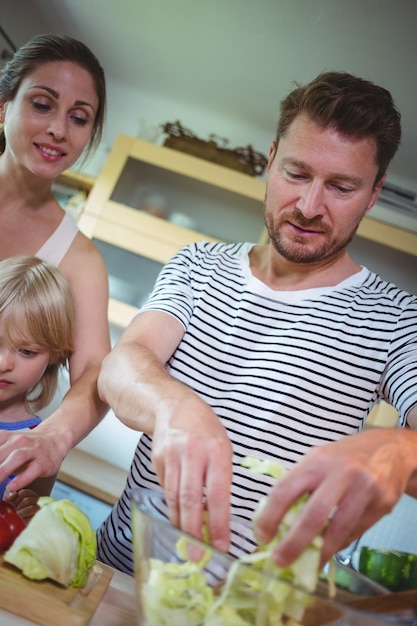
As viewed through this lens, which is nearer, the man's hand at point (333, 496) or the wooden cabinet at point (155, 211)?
the man's hand at point (333, 496)

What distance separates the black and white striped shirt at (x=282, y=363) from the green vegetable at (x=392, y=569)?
0.20 m

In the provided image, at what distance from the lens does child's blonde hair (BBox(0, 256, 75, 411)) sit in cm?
120

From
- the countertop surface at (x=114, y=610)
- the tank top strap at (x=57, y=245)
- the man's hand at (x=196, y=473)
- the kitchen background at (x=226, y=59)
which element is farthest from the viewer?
the kitchen background at (x=226, y=59)

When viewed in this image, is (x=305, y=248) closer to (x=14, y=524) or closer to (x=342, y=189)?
(x=342, y=189)

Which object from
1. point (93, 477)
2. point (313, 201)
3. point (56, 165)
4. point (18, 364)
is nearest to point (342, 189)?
point (313, 201)

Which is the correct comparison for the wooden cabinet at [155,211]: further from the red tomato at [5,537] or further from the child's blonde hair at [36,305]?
the red tomato at [5,537]

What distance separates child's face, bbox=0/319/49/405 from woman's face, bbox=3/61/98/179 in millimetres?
348

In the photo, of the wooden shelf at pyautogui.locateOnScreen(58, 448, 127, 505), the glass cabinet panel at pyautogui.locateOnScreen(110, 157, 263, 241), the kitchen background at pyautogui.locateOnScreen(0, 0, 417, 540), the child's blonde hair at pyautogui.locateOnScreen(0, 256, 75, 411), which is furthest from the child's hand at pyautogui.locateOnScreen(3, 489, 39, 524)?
the glass cabinet panel at pyautogui.locateOnScreen(110, 157, 263, 241)

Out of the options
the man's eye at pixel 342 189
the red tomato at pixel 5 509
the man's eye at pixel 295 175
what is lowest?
the red tomato at pixel 5 509

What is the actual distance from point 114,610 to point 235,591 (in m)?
0.33

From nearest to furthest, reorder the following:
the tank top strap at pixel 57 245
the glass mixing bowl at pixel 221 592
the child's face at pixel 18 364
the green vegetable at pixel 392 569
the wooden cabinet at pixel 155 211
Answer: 1. the glass mixing bowl at pixel 221 592
2. the green vegetable at pixel 392 569
3. the child's face at pixel 18 364
4. the tank top strap at pixel 57 245
5. the wooden cabinet at pixel 155 211

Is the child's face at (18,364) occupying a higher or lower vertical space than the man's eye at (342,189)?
lower

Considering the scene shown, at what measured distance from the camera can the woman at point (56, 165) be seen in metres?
1.20

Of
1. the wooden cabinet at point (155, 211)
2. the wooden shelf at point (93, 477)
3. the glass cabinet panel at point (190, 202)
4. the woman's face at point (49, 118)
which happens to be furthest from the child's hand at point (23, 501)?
the glass cabinet panel at point (190, 202)
